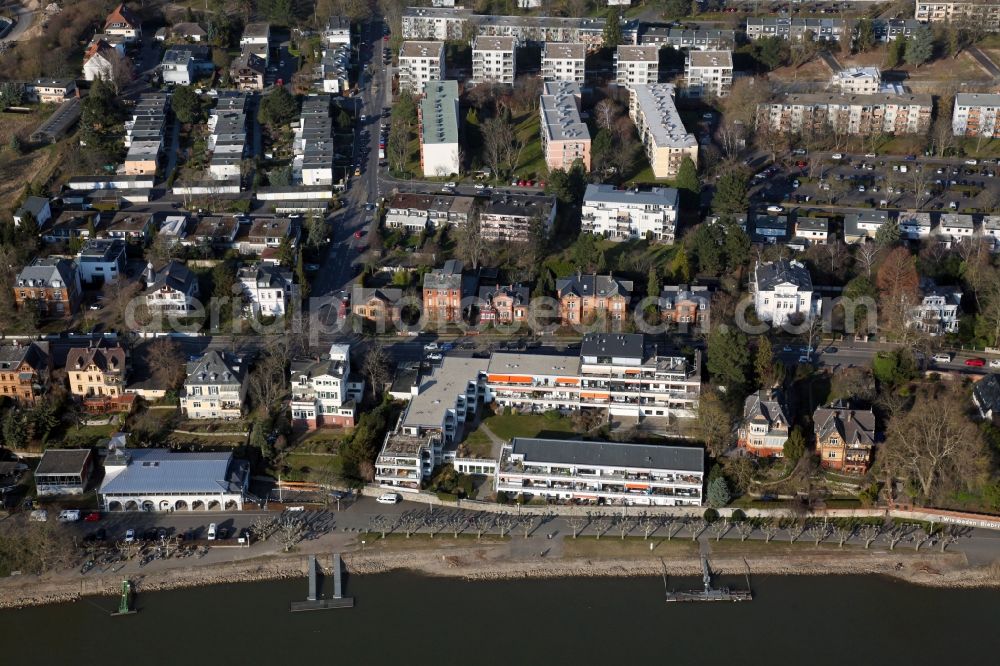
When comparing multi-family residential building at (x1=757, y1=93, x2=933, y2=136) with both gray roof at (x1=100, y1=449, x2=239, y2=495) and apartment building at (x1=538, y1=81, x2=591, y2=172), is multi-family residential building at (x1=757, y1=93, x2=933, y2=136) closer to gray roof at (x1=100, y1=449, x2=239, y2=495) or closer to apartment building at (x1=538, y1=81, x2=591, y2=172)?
apartment building at (x1=538, y1=81, x2=591, y2=172)

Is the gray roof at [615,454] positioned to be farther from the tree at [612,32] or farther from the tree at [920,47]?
the tree at [920,47]

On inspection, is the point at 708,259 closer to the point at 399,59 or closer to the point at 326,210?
the point at 326,210

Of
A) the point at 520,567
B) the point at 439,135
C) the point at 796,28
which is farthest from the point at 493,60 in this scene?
the point at 520,567

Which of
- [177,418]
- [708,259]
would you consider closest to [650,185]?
[708,259]

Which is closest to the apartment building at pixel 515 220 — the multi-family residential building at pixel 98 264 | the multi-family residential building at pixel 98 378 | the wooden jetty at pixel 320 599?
the multi-family residential building at pixel 98 264

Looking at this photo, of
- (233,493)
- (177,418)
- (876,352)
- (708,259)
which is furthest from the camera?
(708,259)

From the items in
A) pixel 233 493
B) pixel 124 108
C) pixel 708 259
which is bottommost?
pixel 233 493
